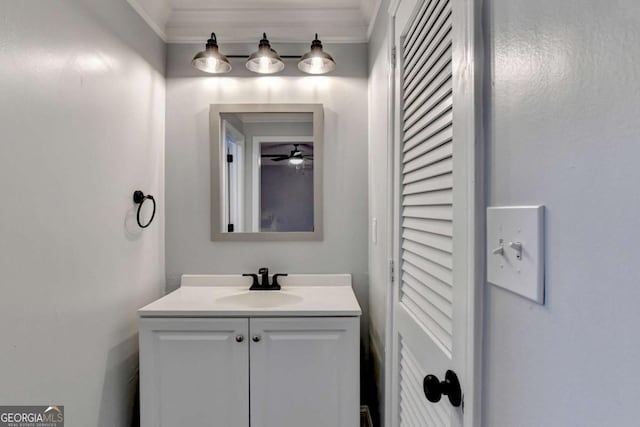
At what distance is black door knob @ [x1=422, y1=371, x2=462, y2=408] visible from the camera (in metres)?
0.62

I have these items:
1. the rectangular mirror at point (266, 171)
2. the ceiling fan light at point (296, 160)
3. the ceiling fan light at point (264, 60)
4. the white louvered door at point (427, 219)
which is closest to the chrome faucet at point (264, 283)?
the rectangular mirror at point (266, 171)

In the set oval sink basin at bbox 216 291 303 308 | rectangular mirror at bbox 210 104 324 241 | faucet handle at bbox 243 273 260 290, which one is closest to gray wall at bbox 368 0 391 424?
rectangular mirror at bbox 210 104 324 241

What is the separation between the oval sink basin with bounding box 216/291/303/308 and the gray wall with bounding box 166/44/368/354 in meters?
0.17

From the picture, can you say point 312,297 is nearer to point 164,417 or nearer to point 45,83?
point 164,417

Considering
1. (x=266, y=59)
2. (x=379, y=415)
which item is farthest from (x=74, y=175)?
(x=379, y=415)

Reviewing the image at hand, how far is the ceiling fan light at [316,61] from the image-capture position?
5.40 ft

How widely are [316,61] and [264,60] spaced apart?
280mm

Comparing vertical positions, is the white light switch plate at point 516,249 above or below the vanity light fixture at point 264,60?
below

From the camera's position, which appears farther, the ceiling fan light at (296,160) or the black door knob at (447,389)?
the ceiling fan light at (296,160)

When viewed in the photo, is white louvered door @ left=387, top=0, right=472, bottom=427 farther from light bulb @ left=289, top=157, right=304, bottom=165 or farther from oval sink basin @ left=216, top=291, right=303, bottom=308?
light bulb @ left=289, top=157, right=304, bottom=165

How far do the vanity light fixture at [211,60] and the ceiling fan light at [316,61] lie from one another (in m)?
0.42

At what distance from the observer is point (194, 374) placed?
1.34m

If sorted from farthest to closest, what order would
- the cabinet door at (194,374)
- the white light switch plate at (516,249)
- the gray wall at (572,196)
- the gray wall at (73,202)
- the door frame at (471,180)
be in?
the cabinet door at (194,374), the gray wall at (73,202), the door frame at (471,180), the white light switch plate at (516,249), the gray wall at (572,196)

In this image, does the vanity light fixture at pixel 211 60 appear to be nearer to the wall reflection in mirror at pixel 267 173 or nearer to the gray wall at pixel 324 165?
the gray wall at pixel 324 165
